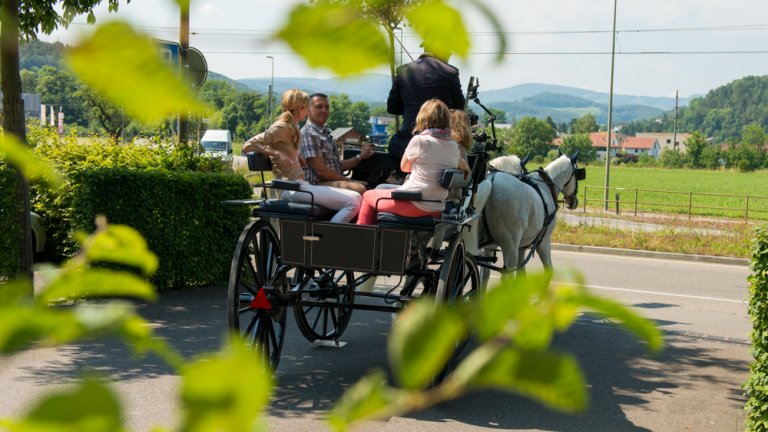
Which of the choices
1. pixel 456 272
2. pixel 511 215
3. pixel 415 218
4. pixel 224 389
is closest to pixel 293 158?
pixel 415 218

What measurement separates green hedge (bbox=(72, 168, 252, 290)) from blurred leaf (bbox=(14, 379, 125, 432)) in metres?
9.03

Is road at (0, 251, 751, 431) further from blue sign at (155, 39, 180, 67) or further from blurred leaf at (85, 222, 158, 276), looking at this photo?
blue sign at (155, 39, 180, 67)

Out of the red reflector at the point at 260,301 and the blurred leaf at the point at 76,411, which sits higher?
the blurred leaf at the point at 76,411

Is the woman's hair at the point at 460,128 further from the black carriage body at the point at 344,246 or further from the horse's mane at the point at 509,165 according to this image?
the horse's mane at the point at 509,165

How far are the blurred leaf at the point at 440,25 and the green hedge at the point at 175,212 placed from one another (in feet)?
29.3

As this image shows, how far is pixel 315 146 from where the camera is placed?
22.7 ft

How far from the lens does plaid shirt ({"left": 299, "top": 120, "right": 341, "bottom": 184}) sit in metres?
6.89

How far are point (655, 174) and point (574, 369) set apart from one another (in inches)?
3476

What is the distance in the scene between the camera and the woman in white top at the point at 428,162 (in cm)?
589

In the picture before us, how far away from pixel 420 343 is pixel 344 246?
548cm

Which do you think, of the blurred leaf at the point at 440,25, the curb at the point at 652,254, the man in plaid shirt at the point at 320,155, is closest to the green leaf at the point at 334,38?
the blurred leaf at the point at 440,25

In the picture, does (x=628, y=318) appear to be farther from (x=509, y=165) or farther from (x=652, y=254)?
(x=652, y=254)

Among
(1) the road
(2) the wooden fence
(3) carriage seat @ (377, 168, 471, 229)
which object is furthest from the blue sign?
(2) the wooden fence

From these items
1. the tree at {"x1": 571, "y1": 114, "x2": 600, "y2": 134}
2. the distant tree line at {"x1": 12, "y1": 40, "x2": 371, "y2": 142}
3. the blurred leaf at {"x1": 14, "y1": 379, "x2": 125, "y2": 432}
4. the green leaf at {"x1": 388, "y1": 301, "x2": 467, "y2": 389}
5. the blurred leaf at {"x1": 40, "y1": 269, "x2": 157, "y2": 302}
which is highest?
the tree at {"x1": 571, "y1": 114, "x2": 600, "y2": 134}
